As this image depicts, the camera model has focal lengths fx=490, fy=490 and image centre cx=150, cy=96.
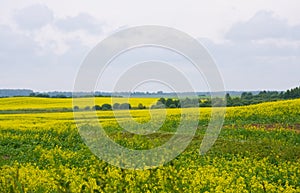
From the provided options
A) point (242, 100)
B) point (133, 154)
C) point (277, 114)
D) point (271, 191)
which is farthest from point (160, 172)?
point (242, 100)

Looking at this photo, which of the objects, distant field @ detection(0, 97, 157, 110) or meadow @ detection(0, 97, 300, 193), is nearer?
meadow @ detection(0, 97, 300, 193)

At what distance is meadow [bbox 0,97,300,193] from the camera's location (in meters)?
7.76

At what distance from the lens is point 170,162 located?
10875 mm

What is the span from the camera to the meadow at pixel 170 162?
7.76 metres

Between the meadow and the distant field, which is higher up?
the distant field

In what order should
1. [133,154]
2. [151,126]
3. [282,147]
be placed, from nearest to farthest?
[133,154] → [282,147] → [151,126]

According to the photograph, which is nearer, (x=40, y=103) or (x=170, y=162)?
(x=170, y=162)

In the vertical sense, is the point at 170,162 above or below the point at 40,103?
below

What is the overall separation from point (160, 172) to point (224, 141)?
306 inches

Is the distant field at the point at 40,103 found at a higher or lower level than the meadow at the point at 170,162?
higher

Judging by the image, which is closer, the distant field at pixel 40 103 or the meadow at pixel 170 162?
the meadow at pixel 170 162

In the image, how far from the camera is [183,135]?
16.5m

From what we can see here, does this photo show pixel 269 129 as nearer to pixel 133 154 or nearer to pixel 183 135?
pixel 183 135

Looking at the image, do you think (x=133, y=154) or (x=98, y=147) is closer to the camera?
(x=133, y=154)
